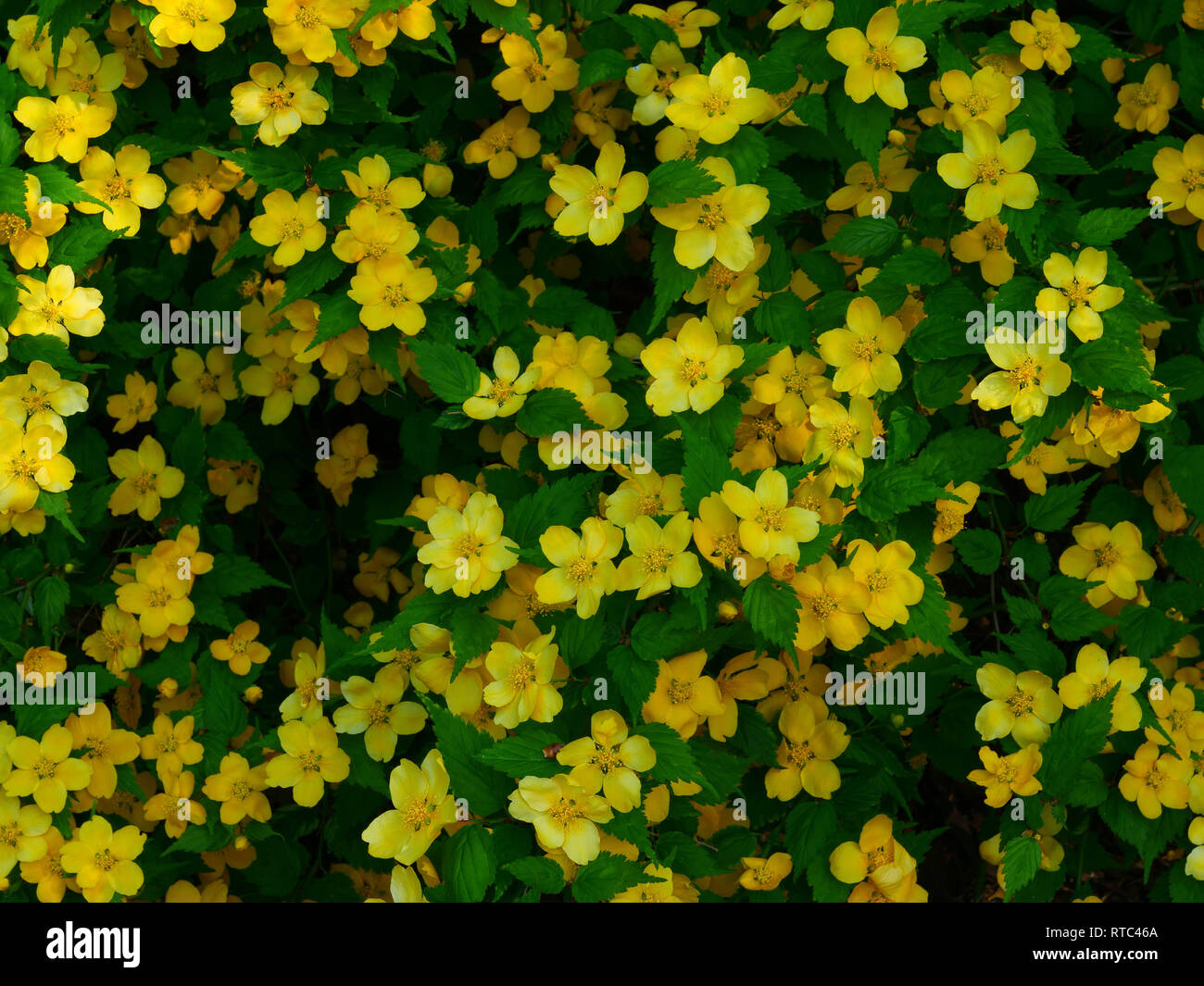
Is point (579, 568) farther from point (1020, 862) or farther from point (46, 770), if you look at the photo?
point (46, 770)

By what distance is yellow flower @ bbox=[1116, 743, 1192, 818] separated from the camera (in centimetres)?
277

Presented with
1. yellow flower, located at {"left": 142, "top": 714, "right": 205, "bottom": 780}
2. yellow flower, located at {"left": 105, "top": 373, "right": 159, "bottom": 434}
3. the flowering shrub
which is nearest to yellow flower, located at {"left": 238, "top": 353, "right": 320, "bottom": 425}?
the flowering shrub

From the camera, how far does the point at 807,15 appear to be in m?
2.74

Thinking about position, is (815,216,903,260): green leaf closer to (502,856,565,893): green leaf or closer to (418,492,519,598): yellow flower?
(418,492,519,598): yellow flower

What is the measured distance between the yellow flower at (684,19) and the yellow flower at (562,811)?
1.89 m

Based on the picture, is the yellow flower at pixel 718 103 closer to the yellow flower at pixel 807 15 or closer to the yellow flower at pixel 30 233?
the yellow flower at pixel 807 15

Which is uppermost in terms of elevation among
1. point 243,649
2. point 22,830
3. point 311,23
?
point 311,23

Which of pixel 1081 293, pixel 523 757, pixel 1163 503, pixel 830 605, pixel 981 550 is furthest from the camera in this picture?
pixel 1163 503

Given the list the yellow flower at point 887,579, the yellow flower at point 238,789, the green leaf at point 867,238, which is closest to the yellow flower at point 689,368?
the green leaf at point 867,238

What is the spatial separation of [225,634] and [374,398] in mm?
783

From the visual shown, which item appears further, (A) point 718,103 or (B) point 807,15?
(B) point 807,15

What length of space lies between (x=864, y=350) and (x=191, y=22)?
1726 millimetres

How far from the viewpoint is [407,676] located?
2895mm

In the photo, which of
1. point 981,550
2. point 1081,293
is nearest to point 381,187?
point 1081,293
